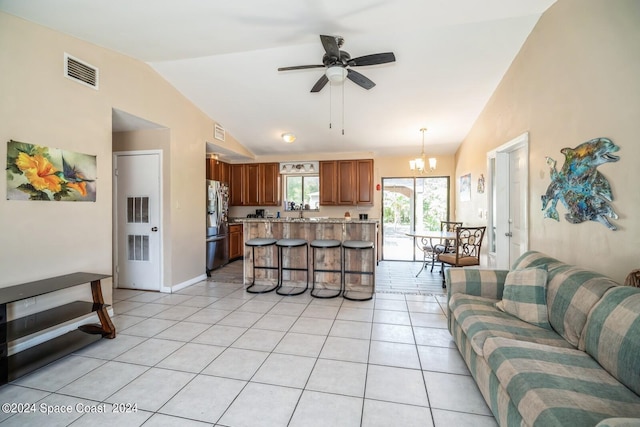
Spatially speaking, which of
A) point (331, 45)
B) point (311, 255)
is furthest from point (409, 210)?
point (331, 45)

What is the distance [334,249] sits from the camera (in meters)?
4.24

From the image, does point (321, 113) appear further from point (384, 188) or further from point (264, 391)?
point (264, 391)

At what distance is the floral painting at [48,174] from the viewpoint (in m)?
2.36

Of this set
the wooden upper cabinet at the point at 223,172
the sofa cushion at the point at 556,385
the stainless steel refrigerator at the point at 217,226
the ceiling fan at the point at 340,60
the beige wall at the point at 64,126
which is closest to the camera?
the sofa cushion at the point at 556,385

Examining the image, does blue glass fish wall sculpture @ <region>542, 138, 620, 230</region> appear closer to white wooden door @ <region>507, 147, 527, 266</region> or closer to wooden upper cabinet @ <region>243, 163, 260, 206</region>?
white wooden door @ <region>507, 147, 527, 266</region>

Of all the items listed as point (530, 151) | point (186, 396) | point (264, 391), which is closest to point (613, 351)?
point (264, 391)

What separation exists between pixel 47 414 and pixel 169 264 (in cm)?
247

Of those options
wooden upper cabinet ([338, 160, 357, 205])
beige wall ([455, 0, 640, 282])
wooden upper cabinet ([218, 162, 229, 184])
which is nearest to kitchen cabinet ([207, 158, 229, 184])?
wooden upper cabinet ([218, 162, 229, 184])

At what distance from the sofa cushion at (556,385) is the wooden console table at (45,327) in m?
3.19

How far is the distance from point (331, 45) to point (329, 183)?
398 cm

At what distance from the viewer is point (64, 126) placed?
2.72 metres

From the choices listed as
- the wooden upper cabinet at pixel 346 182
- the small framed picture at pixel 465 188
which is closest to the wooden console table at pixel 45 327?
the wooden upper cabinet at pixel 346 182

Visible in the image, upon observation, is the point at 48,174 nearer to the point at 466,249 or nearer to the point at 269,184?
the point at 269,184

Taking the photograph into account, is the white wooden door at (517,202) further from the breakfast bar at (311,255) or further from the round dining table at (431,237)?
the breakfast bar at (311,255)
